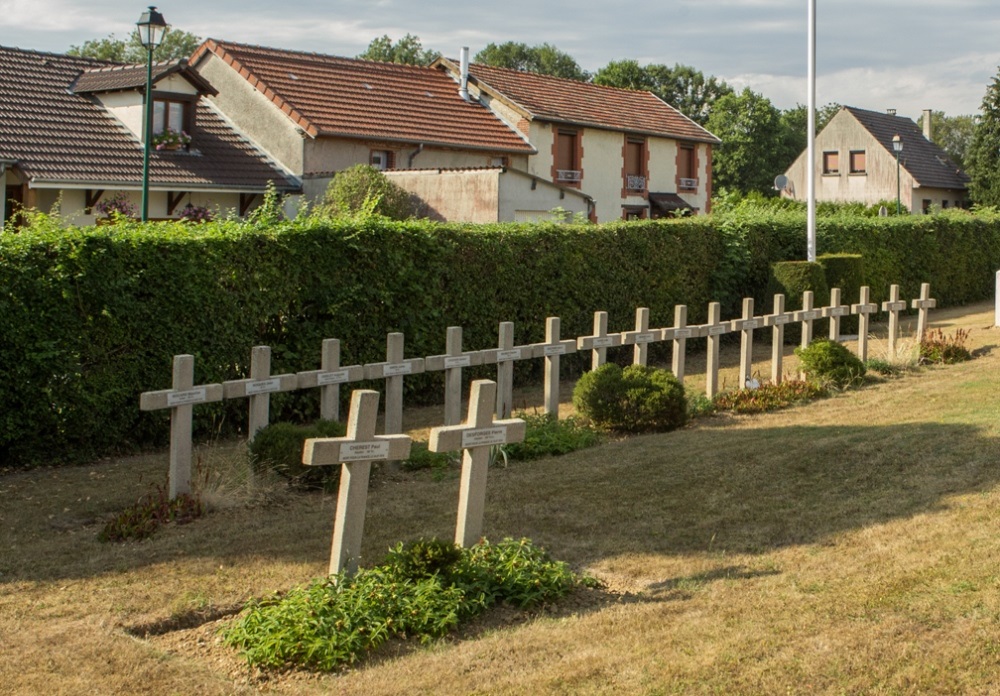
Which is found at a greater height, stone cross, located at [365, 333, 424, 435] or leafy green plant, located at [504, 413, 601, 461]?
stone cross, located at [365, 333, 424, 435]

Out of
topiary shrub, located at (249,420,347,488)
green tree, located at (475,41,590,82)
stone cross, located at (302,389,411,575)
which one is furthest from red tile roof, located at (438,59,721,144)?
green tree, located at (475,41,590,82)

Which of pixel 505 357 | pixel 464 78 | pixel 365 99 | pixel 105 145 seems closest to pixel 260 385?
pixel 505 357

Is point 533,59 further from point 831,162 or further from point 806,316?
point 806,316

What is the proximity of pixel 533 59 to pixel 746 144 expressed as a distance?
26.6 metres

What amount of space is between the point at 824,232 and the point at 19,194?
54.7 feet

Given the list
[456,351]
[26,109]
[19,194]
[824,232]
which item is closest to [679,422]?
[456,351]

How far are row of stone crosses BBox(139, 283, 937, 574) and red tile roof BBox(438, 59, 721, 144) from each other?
67.4 feet

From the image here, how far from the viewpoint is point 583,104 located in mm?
40281

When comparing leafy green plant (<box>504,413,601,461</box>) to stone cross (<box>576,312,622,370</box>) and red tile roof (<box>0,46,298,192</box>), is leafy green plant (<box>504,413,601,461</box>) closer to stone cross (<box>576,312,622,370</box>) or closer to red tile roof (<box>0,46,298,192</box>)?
stone cross (<box>576,312,622,370</box>)

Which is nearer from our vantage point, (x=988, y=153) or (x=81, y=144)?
(x=81, y=144)

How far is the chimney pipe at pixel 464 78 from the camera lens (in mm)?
38000

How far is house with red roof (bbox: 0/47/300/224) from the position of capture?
2528 cm

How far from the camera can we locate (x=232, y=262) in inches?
509

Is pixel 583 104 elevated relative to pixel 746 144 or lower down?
lower down
